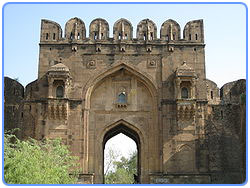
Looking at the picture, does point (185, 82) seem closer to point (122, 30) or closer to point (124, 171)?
point (122, 30)

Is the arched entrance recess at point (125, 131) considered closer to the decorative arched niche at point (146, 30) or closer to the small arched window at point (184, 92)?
the small arched window at point (184, 92)

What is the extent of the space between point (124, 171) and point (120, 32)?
82.7 ft

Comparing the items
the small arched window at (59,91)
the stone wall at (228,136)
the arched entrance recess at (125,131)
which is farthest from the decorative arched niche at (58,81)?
the stone wall at (228,136)

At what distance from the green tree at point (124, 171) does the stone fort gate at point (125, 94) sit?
21689mm

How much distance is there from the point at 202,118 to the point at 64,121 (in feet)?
18.5

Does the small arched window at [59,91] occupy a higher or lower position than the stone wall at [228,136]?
higher

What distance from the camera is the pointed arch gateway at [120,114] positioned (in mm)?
17172

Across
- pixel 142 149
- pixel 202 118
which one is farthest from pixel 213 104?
pixel 142 149

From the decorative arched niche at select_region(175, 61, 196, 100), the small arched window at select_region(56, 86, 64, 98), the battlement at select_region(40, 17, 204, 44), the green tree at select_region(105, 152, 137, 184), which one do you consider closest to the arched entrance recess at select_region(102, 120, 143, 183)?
the decorative arched niche at select_region(175, 61, 196, 100)

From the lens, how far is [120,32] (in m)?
18.4

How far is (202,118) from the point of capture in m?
17.4

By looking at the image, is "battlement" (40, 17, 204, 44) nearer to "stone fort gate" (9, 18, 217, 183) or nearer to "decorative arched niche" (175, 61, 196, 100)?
"stone fort gate" (9, 18, 217, 183)

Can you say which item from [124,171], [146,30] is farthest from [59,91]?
[124,171]

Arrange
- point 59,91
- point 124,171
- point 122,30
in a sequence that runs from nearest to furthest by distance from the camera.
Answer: point 59,91
point 122,30
point 124,171
